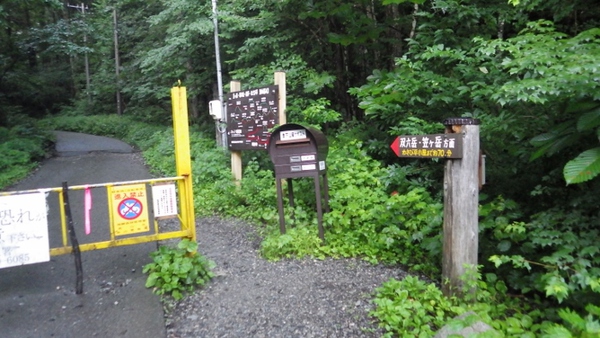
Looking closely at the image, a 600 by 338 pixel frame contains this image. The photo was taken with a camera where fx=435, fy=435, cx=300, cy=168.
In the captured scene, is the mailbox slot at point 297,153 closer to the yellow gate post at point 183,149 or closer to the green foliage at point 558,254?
the yellow gate post at point 183,149

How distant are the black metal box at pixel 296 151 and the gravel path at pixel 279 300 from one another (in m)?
1.22

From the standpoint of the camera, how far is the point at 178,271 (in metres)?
4.63

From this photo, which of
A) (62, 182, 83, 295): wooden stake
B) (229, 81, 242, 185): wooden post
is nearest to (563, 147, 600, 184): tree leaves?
(62, 182, 83, 295): wooden stake

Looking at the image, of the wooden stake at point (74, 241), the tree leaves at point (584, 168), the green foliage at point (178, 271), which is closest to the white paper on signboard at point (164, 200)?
the green foliage at point (178, 271)

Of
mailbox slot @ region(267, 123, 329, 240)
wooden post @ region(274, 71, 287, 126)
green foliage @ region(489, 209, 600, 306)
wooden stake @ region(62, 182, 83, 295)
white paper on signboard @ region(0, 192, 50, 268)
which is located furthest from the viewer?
wooden post @ region(274, 71, 287, 126)

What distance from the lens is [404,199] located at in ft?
18.3

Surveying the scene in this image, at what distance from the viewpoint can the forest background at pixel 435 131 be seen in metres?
3.89

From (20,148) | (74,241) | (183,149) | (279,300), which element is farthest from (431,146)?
(20,148)

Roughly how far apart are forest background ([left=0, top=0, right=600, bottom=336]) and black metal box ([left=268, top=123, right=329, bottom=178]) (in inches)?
29.6

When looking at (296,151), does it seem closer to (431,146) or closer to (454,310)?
(431,146)

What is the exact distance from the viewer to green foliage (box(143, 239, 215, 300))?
4.59 metres

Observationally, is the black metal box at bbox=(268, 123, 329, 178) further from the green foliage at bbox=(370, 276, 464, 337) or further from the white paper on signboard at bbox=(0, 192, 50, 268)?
the white paper on signboard at bbox=(0, 192, 50, 268)

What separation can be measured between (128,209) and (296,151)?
7.58 feet

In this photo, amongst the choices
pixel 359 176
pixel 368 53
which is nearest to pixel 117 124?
pixel 368 53
